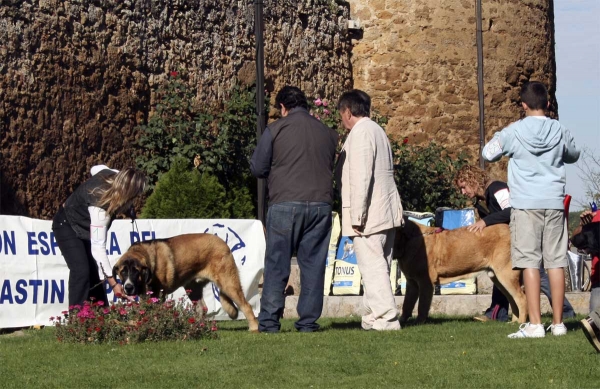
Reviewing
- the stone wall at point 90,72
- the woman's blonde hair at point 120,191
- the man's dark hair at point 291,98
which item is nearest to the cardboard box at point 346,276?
the stone wall at point 90,72

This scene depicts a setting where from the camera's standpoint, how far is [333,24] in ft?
70.9

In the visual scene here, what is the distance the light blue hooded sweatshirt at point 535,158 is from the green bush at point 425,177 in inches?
460

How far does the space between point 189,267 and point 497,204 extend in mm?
2768

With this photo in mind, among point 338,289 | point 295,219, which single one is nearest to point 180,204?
point 338,289

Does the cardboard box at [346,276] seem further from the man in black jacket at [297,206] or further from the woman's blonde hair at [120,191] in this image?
the woman's blonde hair at [120,191]

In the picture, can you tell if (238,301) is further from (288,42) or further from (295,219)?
(288,42)

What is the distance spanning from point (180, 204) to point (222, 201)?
83 centimetres

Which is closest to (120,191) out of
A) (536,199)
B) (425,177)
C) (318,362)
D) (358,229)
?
(358,229)

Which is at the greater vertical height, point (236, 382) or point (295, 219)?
point (295, 219)

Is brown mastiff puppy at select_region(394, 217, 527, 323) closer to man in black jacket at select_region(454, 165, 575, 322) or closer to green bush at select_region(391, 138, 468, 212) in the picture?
man in black jacket at select_region(454, 165, 575, 322)

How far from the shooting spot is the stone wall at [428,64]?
22.0 meters

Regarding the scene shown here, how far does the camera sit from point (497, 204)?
33.7 feet

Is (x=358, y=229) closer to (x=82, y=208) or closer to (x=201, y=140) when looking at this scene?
(x=82, y=208)

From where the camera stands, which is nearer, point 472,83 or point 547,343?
point 547,343
